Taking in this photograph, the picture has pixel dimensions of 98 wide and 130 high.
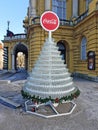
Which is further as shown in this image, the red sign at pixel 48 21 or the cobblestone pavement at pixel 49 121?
the red sign at pixel 48 21

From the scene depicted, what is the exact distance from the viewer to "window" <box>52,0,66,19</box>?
2150cm

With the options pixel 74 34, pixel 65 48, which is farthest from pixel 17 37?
pixel 74 34

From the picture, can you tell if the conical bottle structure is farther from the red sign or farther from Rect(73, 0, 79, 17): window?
Rect(73, 0, 79, 17): window

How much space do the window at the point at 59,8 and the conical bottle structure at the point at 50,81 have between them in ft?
54.0

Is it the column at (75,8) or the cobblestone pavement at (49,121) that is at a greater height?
the column at (75,8)

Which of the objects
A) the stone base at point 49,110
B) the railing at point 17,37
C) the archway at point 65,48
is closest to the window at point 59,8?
the archway at point 65,48

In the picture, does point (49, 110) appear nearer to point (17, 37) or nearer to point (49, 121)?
point (49, 121)

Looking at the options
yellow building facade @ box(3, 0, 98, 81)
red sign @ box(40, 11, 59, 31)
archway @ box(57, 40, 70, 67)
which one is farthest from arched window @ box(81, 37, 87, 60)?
red sign @ box(40, 11, 59, 31)

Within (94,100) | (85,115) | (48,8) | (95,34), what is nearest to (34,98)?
(85,115)

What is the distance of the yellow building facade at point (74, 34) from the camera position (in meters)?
14.5

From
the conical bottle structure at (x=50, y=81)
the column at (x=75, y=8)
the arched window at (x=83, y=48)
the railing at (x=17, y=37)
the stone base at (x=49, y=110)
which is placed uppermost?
the column at (x=75, y=8)

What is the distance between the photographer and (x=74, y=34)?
1925 centimetres

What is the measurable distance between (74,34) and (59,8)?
5045 millimetres

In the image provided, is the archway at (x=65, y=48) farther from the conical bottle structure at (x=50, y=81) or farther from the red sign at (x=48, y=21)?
the conical bottle structure at (x=50, y=81)
